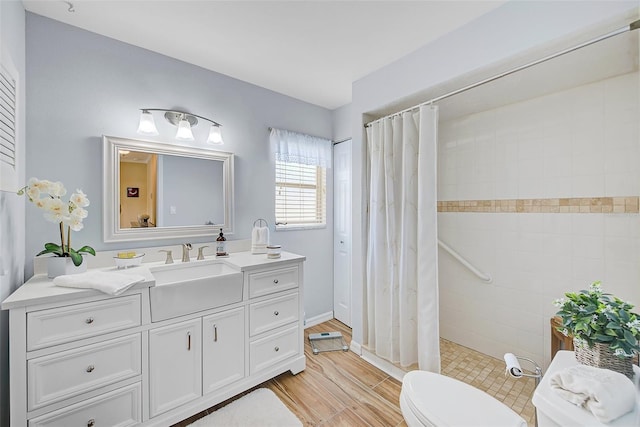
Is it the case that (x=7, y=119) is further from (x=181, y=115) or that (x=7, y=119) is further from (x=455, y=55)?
(x=455, y=55)

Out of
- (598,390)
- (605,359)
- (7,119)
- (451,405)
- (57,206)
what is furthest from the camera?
(57,206)

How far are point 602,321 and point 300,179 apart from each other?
2505mm

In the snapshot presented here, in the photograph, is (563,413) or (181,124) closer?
(563,413)

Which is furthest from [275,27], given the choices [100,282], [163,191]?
[100,282]

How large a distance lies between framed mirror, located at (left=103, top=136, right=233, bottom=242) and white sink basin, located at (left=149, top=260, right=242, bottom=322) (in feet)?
1.02

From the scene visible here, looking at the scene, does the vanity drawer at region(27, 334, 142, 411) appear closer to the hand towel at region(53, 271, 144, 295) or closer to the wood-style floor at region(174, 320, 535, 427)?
the hand towel at region(53, 271, 144, 295)

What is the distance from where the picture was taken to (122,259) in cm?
177

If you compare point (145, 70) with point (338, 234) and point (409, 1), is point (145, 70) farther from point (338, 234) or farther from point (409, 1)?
point (338, 234)

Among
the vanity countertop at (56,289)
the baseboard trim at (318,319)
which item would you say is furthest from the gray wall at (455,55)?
the vanity countertop at (56,289)

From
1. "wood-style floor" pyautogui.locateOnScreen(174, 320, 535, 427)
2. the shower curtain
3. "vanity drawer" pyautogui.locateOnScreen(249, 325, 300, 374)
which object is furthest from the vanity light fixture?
"wood-style floor" pyautogui.locateOnScreen(174, 320, 535, 427)

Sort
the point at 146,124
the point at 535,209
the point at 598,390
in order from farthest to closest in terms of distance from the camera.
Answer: the point at 535,209 → the point at 146,124 → the point at 598,390

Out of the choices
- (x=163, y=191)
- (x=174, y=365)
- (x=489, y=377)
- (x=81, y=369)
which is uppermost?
(x=163, y=191)

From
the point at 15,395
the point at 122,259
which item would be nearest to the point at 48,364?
the point at 15,395

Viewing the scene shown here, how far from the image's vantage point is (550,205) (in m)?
2.12
